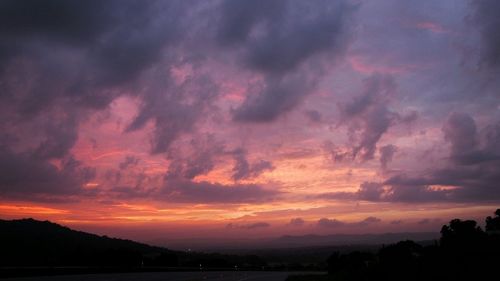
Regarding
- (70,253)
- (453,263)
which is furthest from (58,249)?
(453,263)

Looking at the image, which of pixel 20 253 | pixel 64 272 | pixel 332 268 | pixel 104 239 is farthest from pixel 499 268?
pixel 104 239

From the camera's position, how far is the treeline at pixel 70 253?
254ft

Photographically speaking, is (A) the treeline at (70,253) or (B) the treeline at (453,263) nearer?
(B) the treeline at (453,263)

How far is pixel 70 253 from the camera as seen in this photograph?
4102 inches

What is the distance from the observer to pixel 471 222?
110ft

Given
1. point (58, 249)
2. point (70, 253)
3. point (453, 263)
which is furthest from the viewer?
point (58, 249)

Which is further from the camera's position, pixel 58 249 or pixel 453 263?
pixel 58 249

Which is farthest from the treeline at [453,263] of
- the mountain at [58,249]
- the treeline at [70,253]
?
the mountain at [58,249]

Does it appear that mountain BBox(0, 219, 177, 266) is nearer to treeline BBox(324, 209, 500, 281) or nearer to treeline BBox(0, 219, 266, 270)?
treeline BBox(0, 219, 266, 270)

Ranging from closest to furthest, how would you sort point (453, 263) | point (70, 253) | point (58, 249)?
point (453, 263) → point (70, 253) → point (58, 249)

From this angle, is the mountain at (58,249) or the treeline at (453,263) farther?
the mountain at (58,249)

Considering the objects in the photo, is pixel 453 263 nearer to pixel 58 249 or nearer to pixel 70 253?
pixel 70 253

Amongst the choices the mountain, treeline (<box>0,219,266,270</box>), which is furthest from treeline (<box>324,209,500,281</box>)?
the mountain

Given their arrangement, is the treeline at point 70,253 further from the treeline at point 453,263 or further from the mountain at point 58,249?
the treeline at point 453,263
